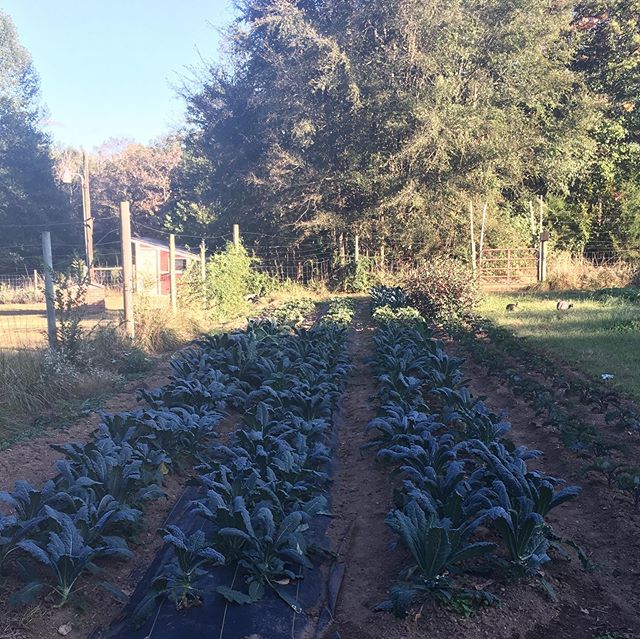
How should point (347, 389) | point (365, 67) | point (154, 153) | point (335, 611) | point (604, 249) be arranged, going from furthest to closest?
point (154, 153) → point (604, 249) → point (365, 67) → point (347, 389) → point (335, 611)

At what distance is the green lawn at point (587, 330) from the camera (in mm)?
9055

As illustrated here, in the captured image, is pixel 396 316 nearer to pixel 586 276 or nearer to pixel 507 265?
pixel 586 276

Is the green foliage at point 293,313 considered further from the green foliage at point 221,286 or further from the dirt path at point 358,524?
the dirt path at point 358,524

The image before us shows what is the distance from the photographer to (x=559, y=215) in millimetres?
26922

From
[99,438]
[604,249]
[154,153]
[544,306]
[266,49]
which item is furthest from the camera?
[154,153]

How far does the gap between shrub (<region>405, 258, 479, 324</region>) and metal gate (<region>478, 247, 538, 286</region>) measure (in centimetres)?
962

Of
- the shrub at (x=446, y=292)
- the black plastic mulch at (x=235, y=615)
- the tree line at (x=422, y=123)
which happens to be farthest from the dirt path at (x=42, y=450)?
the tree line at (x=422, y=123)

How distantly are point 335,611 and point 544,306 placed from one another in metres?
14.6

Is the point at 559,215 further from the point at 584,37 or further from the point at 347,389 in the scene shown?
the point at 347,389

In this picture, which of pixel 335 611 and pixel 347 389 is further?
pixel 347 389

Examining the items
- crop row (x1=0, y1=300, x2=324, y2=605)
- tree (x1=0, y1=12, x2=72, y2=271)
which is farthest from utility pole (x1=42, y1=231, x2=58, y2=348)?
tree (x1=0, y1=12, x2=72, y2=271)

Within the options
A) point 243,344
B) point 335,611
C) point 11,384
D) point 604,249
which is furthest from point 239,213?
point 335,611

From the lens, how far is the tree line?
21312 millimetres

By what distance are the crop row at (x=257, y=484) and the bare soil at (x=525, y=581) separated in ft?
1.07
